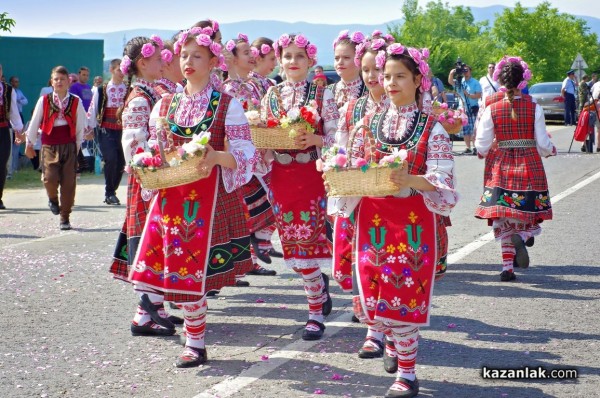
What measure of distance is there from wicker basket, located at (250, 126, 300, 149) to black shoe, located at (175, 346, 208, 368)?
167cm

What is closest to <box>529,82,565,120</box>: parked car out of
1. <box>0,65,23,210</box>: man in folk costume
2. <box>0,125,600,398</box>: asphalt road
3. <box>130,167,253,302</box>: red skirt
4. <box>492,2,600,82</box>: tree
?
<box>0,65,23,210</box>: man in folk costume

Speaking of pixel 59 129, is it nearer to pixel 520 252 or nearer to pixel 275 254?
pixel 275 254

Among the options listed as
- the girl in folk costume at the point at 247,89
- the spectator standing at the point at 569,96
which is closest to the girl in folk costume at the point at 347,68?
the girl in folk costume at the point at 247,89

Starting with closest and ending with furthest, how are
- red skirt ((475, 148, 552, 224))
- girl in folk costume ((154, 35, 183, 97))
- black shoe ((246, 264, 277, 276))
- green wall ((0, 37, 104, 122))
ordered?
girl in folk costume ((154, 35, 183, 97)) < red skirt ((475, 148, 552, 224)) < black shoe ((246, 264, 277, 276)) < green wall ((0, 37, 104, 122))

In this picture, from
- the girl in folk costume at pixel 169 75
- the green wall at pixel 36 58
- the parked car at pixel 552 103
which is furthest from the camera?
the parked car at pixel 552 103

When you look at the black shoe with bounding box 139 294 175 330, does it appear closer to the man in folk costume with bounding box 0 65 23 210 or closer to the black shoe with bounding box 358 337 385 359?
the black shoe with bounding box 358 337 385 359

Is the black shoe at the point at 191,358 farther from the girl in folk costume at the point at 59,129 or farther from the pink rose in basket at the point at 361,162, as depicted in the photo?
the girl in folk costume at the point at 59,129

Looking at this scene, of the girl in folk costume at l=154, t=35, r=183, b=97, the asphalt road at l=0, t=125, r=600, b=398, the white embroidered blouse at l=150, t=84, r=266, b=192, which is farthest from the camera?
the girl in folk costume at l=154, t=35, r=183, b=97

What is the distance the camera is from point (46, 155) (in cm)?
1332

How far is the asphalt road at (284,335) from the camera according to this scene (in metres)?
5.86

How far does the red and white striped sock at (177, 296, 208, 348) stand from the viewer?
628 centimetres

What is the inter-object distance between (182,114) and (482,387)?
2474 millimetres

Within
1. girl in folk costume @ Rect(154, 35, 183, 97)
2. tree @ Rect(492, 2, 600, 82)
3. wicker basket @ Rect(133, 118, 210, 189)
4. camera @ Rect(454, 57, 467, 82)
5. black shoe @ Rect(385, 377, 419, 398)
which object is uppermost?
A: tree @ Rect(492, 2, 600, 82)

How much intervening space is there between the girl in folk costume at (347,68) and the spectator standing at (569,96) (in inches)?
1124
